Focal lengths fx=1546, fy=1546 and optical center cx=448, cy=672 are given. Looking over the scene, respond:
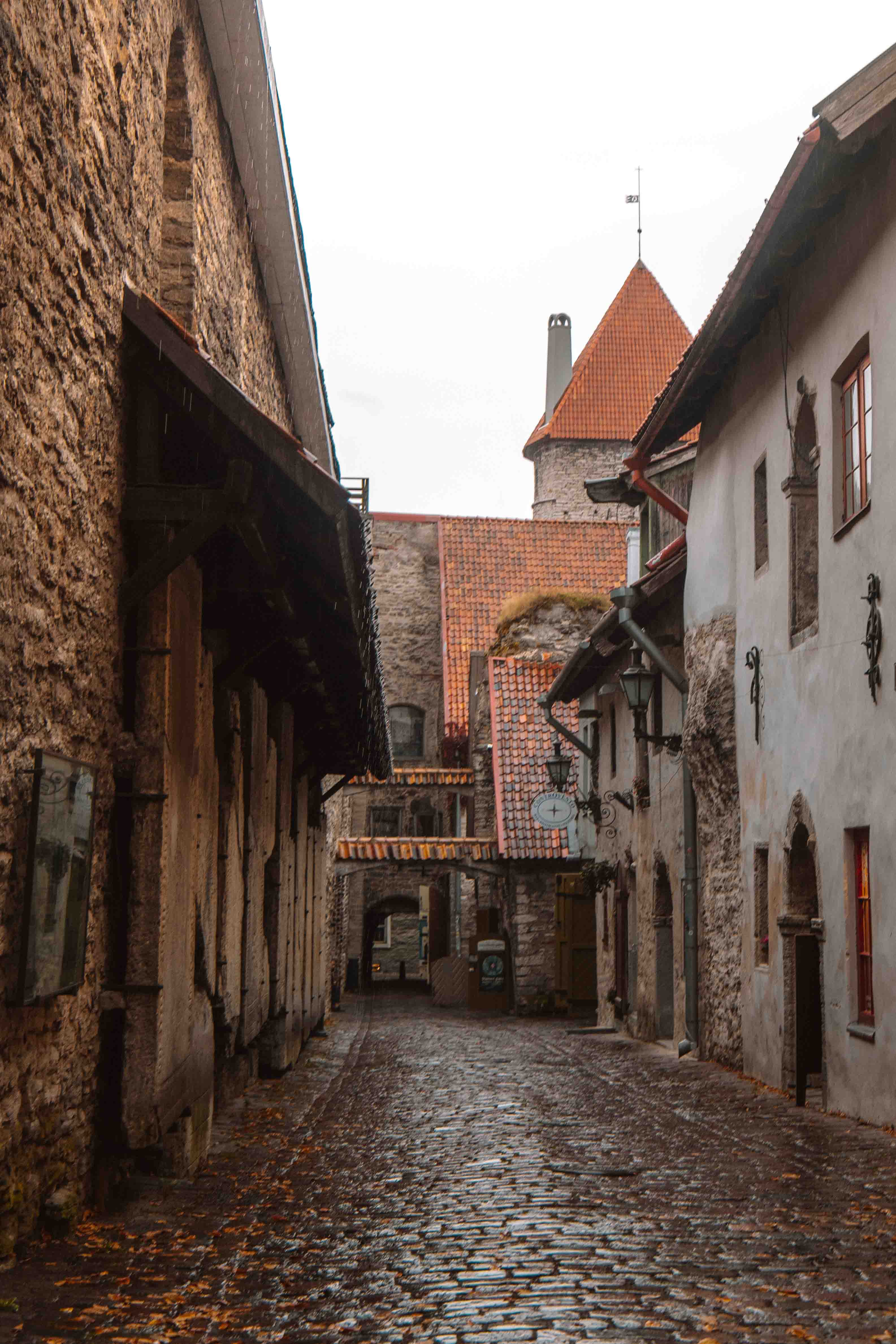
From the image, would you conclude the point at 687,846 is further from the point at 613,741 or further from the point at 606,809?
the point at 613,741

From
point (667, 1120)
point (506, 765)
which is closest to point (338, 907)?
point (506, 765)

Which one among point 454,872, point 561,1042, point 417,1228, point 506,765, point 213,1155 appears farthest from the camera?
point 454,872

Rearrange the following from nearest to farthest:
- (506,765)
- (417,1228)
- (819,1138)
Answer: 1. (417,1228)
2. (819,1138)
3. (506,765)

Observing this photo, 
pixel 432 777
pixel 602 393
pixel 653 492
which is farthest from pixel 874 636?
pixel 602 393

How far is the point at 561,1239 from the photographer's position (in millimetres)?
5895

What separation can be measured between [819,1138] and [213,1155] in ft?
11.7

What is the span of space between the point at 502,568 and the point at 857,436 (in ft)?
113

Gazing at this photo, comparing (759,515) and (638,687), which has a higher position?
(759,515)

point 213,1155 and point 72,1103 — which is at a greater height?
point 72,1103

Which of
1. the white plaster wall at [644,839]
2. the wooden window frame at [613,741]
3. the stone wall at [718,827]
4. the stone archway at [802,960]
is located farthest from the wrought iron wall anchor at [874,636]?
the wooden window frame at [613,741]

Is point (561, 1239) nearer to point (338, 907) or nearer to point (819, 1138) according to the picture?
point (819, 1138)


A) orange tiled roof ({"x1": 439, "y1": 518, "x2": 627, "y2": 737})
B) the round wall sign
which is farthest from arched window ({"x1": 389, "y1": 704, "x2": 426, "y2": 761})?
the round wall sign

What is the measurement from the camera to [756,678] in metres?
13.1

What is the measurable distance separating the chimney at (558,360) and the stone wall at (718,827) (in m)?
35.2
